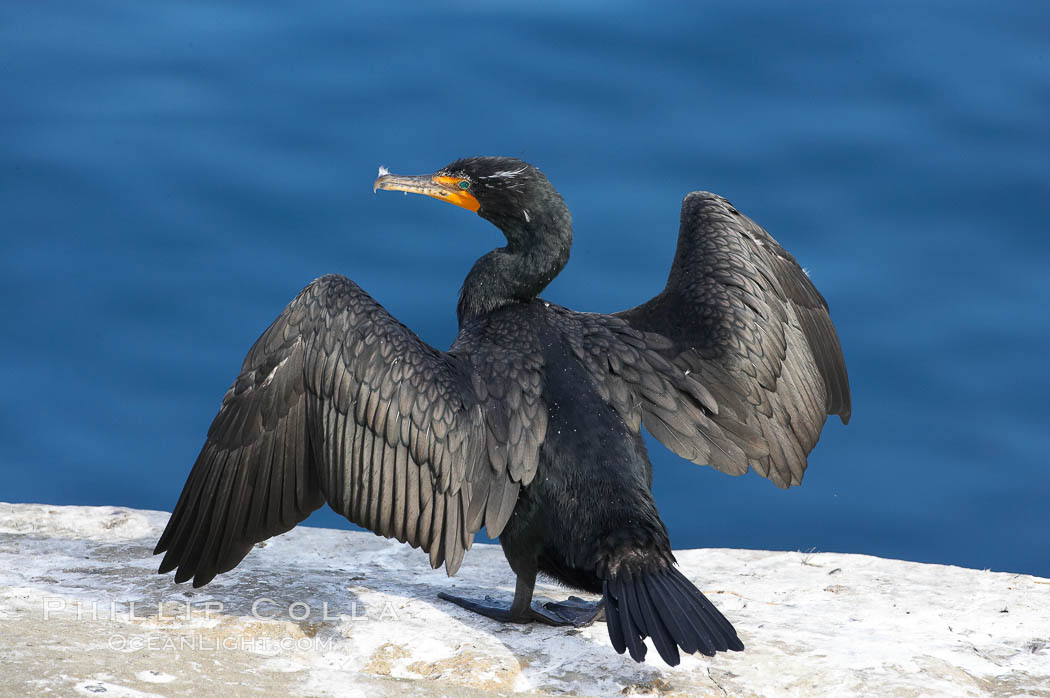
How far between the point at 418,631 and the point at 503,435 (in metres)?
0.74

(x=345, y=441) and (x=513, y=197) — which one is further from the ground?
(x=513, y=197)

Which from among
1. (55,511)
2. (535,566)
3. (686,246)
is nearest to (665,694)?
(535,566)

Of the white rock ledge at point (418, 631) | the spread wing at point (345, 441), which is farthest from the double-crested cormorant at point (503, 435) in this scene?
the white rock ledge at point (418, 631)

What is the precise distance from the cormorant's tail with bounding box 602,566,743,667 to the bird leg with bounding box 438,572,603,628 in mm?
568

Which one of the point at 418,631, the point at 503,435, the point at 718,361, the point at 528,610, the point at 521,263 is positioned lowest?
the point at 418,631

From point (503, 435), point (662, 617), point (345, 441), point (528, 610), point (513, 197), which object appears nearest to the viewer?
point (662, 617)

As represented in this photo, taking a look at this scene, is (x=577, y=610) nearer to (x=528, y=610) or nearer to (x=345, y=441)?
(x=528, y=610)

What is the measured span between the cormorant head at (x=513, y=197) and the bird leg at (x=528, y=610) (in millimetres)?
1294

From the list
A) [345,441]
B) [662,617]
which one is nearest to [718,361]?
[662,617]

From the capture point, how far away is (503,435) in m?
4.33

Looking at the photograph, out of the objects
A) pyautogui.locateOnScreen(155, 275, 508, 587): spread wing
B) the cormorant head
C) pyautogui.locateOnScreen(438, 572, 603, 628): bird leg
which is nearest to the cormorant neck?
the cormorant head

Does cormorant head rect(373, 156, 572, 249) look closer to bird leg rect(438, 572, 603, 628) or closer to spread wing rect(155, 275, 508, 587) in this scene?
spread wing rect(155, 275, 508, 587)

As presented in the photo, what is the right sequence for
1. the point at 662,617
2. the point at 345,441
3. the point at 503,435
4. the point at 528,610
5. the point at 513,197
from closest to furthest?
the point at 662,617, the point at 345,441, the point at 503,435, the point at 528,610, the point at 513,197

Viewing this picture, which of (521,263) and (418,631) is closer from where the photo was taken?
(418,631)
